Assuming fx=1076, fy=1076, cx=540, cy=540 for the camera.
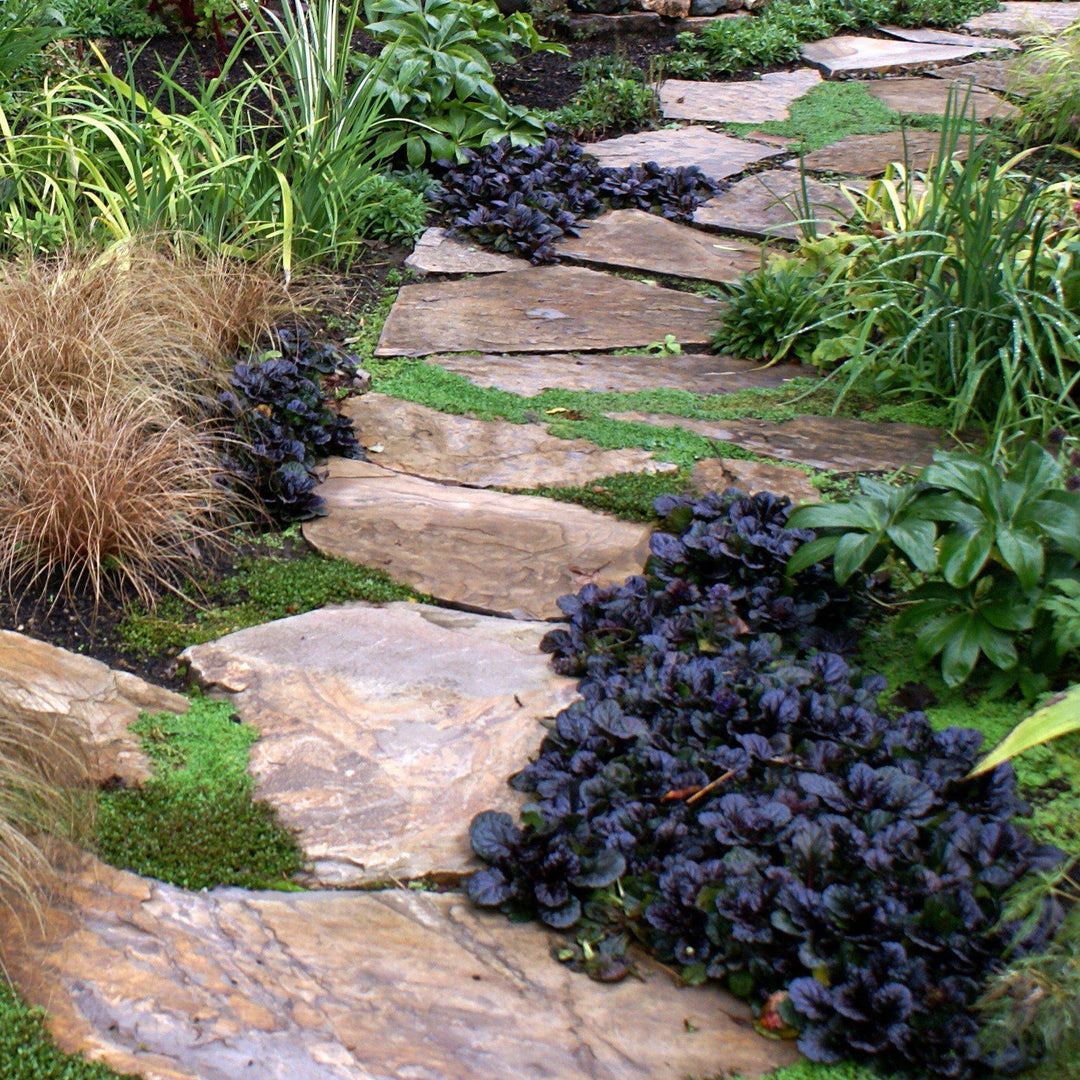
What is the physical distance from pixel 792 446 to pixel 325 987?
2344 millimetres

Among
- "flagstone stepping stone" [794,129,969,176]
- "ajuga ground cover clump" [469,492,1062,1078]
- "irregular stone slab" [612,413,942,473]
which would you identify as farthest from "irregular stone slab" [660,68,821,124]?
"ajuga ground cover clump" [469,492,1062,1078]

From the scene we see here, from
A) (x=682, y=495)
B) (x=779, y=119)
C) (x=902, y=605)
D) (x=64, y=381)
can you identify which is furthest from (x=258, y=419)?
(x=779, y=119)

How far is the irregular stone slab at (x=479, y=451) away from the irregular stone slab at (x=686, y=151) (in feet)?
9.71

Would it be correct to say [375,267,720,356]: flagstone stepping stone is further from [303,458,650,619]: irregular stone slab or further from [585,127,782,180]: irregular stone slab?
[585,127,782,180]: irregular stone slab

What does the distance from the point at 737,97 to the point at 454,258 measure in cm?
334

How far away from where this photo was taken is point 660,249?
5.09 meters

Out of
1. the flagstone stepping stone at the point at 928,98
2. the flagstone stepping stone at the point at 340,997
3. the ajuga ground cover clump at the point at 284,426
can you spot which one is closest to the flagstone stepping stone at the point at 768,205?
the flagstone stepping stone at the point at 928,98

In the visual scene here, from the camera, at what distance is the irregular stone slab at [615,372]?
3.93m

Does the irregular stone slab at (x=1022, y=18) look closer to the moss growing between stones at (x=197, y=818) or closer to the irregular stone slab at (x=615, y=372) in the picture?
the irregular stone slab at (x=615, y=372)

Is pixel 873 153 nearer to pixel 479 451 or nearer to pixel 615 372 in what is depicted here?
pixel 615 372

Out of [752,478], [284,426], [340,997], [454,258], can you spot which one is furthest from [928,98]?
[340,997]

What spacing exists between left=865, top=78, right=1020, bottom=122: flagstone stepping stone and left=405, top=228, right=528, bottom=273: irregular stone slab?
327 cm

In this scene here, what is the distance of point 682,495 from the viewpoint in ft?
10.3

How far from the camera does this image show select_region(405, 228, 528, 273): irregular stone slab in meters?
4.92
